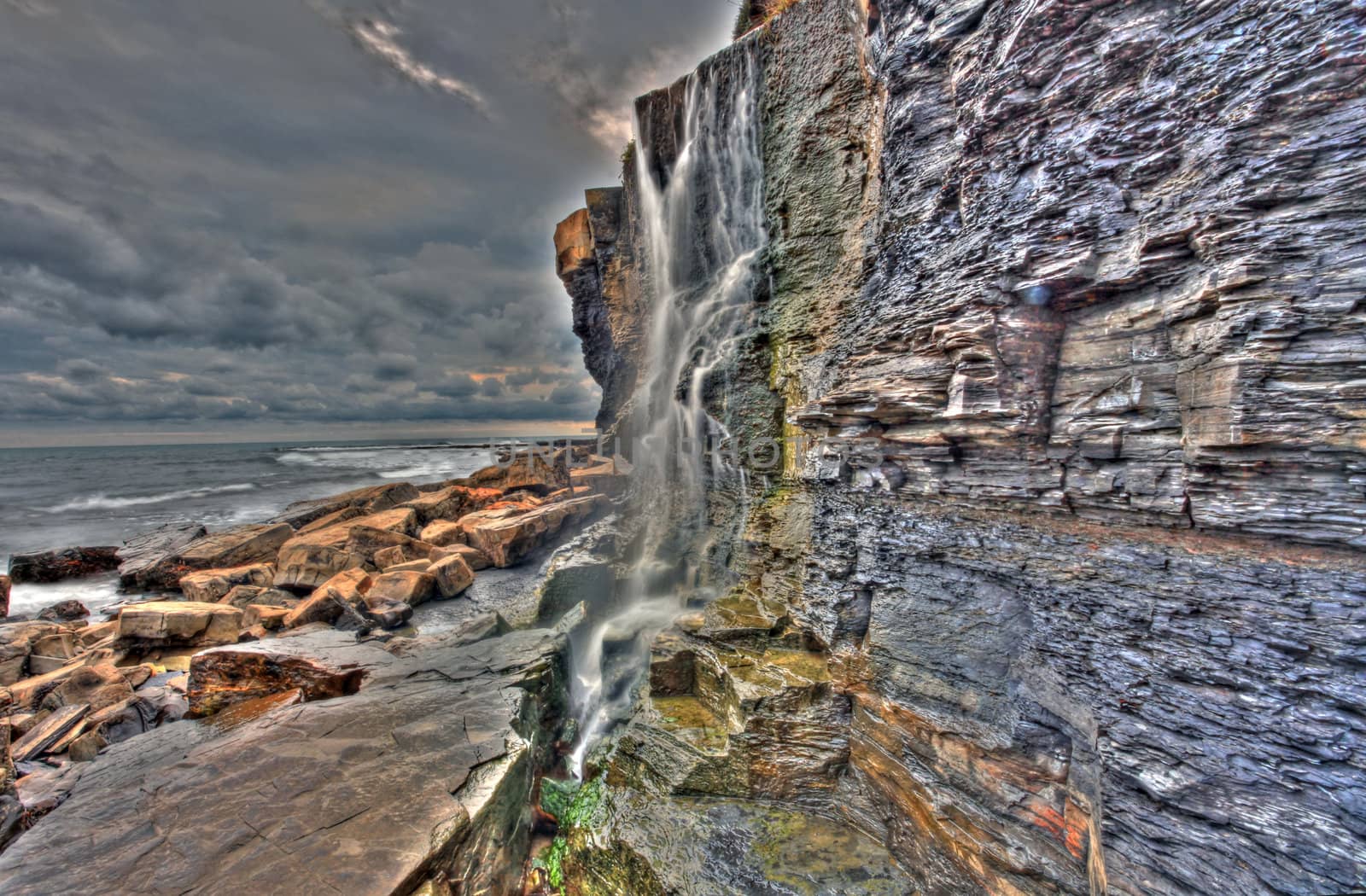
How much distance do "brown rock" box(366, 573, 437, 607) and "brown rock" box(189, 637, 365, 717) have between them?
11.4ft

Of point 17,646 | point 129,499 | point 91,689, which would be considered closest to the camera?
point 91,689

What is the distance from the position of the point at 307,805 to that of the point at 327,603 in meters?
7.02

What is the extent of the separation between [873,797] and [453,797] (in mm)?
4811

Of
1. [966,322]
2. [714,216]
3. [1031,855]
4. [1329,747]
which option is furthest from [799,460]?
[714,216]

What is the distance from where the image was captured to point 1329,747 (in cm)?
288

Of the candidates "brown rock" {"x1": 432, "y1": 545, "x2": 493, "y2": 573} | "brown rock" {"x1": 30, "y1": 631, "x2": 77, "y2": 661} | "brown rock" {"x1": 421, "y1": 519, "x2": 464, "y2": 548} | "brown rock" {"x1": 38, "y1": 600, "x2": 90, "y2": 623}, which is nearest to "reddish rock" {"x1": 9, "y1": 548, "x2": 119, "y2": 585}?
"brown rock" {"x1": 38, "y1": 600, "x2": 90, "y2": 623}

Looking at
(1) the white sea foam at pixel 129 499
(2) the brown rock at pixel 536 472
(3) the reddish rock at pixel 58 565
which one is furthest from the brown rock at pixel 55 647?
(1) the white sea foam at pixel 129 499

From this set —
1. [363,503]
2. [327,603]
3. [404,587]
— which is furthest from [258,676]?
[363,503]

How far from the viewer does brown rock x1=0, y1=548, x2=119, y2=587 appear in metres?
16.5

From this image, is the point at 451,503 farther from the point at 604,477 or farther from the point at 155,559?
the point at 155,559

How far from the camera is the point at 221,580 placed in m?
12.7

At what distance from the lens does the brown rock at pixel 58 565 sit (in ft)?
54.1

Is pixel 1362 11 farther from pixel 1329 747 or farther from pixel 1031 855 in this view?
pixel 1031 855

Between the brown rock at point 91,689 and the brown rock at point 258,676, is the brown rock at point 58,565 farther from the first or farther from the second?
the brown rock at point 258,676
